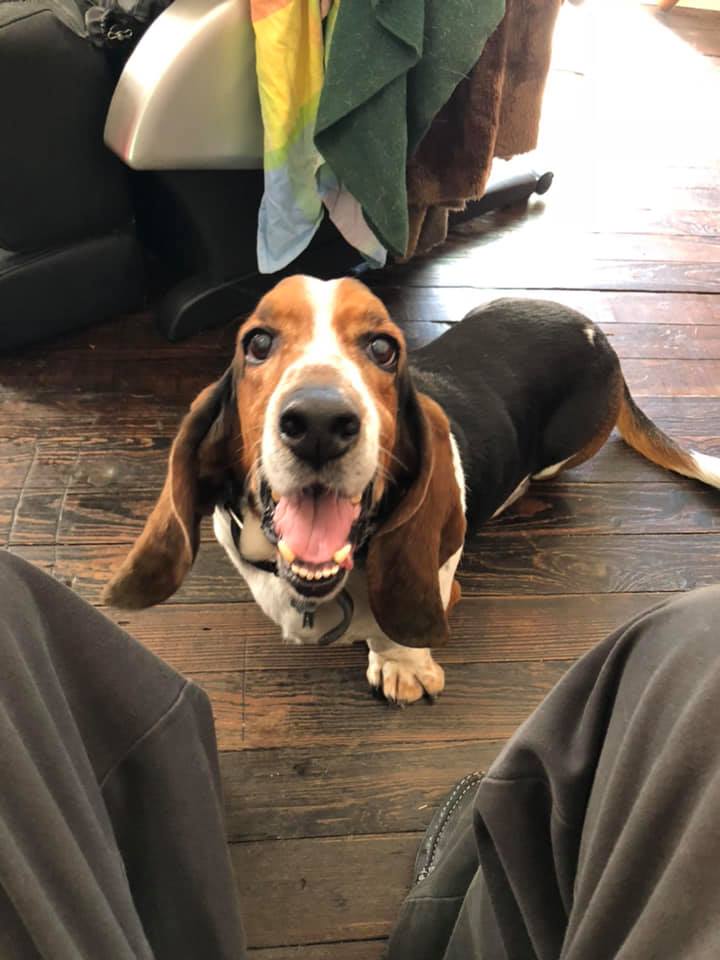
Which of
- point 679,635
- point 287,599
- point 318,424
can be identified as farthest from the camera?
point 287,599

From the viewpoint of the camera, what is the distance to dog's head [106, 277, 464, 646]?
126 centimetres

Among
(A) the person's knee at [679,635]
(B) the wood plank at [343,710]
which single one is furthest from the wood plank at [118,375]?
(A) the person's knee at [679,635]

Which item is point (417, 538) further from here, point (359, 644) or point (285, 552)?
point (359, 644)

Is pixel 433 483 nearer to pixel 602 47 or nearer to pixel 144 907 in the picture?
pixel 144 907

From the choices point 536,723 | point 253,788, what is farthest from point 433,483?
point 253,788

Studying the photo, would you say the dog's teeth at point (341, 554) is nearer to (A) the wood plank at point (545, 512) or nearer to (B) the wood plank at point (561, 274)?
(A) the wood plank at point (545, 512)

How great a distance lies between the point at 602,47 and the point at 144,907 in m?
5.33

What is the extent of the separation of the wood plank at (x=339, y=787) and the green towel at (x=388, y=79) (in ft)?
4.58

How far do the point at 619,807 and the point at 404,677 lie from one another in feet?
4.21

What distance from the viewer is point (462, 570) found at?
223 centimetres

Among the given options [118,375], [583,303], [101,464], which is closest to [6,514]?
[101,464]

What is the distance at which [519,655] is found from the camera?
2.07 m

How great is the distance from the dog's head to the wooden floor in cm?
45

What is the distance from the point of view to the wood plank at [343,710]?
6.13 ft
